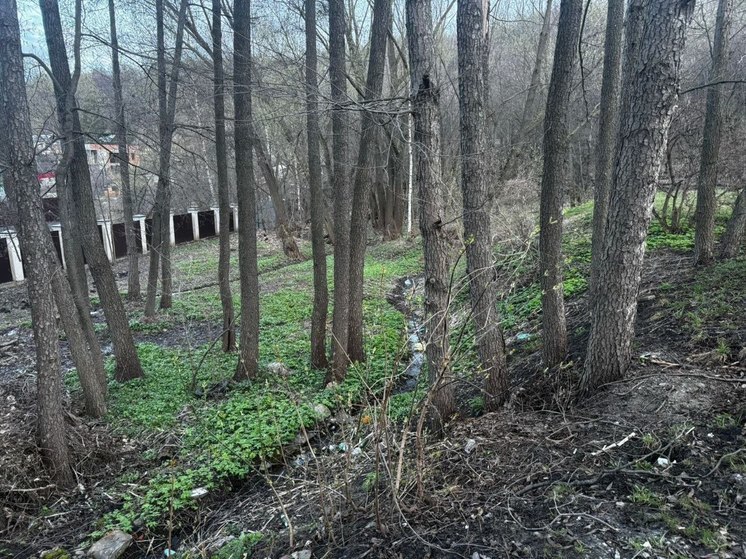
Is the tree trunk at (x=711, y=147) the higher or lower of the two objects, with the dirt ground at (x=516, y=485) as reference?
higher

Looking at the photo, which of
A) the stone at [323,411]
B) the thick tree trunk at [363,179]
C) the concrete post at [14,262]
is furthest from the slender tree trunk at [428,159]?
the concrete post at [14,262]

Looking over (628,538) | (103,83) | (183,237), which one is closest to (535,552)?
(628,538)

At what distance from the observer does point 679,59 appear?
3840 millimetres

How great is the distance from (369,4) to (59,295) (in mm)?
14077

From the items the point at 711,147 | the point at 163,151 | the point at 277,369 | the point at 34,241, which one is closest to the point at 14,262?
the point at 163,151

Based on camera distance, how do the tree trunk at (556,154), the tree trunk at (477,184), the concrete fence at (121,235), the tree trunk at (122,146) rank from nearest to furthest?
the tree trunk at (477,184) < the tree trunk at (556,154) < the tree trunk at (122,146) < the concrete fence at (121,235)

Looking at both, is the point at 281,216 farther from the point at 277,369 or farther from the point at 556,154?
the point at 556,154

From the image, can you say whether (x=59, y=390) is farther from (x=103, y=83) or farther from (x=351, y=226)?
(x=103, y=83)

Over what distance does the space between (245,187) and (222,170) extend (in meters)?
1.51

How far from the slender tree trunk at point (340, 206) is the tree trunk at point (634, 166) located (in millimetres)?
3824

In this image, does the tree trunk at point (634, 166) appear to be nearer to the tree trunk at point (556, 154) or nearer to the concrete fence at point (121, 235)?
the tree trunk at point (556, 154)

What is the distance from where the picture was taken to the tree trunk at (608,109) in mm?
6008

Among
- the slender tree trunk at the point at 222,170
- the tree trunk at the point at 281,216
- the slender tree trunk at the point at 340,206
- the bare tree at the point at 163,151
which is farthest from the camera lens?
the tree trunk at the point at 281,216

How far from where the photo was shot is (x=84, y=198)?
7320 mm
